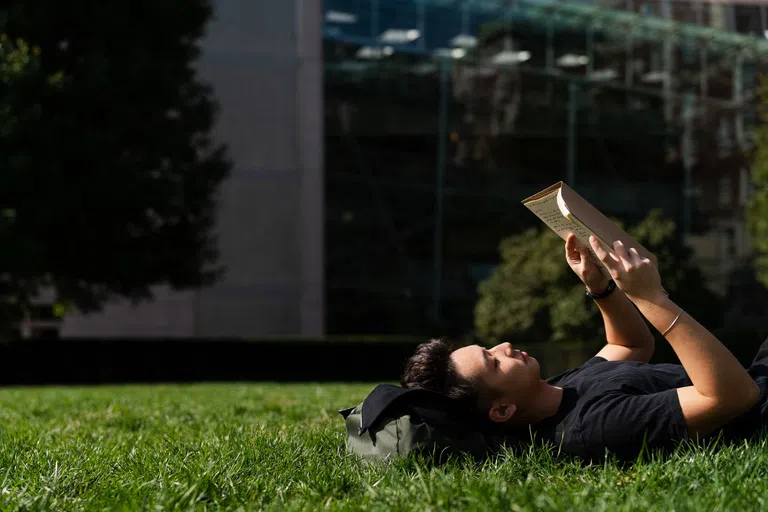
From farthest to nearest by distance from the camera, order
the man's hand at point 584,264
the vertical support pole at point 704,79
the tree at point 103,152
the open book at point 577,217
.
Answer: the vertical support pole at point 704,79, the tree at point 103,152, the man's hand at point 584,264, the open book at point 577,217

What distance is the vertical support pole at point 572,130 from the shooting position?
23031 mm

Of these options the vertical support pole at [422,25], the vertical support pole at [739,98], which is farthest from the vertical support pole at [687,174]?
the vertical support pole at [422,25]

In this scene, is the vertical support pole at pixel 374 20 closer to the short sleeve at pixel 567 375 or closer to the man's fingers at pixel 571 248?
the short sleeve at pixel 567 375

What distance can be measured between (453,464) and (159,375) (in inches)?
624

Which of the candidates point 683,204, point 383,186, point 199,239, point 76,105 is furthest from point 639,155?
point 76,105

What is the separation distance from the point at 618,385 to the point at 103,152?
14.0 metres

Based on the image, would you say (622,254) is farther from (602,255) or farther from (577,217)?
(577,217)

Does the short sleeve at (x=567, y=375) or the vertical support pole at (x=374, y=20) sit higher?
the vertical support pole at (x=374, y=20)

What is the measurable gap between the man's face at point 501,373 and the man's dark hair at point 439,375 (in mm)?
33

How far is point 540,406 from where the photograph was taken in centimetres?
351

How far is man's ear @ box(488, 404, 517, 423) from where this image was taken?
3.46 m

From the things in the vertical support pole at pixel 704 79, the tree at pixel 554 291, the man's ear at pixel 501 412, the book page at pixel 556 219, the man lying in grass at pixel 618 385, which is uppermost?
the vertical support pole at pixel 704 79

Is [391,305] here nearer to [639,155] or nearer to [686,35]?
[639,155]

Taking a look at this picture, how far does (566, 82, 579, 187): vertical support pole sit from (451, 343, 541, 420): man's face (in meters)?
20.1
